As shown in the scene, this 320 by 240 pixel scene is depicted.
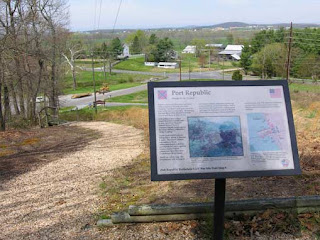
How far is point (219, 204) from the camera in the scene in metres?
3.40

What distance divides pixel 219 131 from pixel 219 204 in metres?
0.72

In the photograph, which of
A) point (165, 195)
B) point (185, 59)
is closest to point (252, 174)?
point (165, 195)

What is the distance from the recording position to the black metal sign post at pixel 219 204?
11.0 ft

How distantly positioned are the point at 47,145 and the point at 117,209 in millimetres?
6792

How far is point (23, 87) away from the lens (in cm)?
2617

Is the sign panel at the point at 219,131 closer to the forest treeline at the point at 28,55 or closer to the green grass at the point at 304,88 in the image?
the forest treeline at the point at 28,55

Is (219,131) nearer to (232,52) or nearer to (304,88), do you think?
(304,88)

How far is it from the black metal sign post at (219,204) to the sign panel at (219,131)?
229 mm

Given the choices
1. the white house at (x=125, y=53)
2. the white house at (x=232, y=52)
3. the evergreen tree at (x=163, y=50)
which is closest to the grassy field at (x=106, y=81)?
the evergreen tree at (x=163, y=50)

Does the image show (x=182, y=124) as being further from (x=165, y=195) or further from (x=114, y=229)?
(x=165, y=195)

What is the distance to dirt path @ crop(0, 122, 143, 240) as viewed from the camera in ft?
15.2

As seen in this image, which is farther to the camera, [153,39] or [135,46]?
[135,46]

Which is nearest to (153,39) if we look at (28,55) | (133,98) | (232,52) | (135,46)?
(135,46)

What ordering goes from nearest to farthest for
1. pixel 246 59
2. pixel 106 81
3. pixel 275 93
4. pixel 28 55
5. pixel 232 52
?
pixel 275 93 → pixel 28 55 → pixel 246 59 → pixel 106 81 → pixel 232 52
